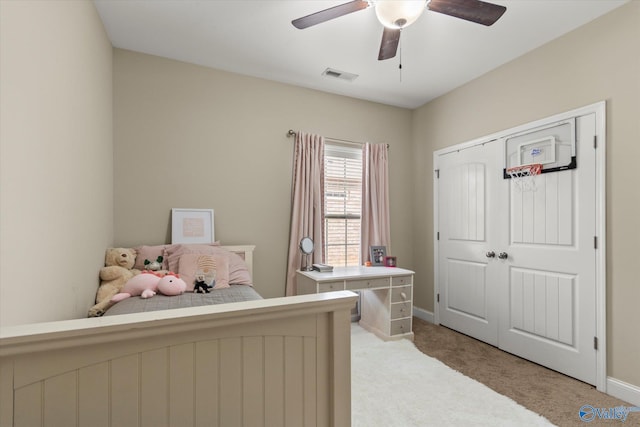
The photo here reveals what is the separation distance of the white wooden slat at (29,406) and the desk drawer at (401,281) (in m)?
2.87

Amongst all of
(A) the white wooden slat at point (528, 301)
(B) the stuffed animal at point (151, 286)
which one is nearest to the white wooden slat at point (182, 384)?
(B) the stuffed animal at point (151, 286)

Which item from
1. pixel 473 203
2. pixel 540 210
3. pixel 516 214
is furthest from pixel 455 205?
pixel 540 210

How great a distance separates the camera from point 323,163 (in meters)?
3.65

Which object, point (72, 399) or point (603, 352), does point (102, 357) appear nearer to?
point (72, 399)

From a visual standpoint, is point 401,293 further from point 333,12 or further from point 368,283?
point 333,12

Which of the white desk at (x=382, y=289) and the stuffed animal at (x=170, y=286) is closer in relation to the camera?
the stuffed animal at (x=170, y=286)

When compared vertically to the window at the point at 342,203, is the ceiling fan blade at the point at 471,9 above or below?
above

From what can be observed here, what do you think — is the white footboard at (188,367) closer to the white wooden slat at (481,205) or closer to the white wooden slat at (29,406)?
the white wooden slat at (29,406)

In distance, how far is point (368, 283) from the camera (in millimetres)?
3129

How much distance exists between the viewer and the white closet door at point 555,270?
2361mm

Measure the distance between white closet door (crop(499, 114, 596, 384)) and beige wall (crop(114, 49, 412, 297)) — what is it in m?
2.07

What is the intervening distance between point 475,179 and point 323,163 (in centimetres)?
167

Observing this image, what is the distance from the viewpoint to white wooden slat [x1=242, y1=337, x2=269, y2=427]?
0.98 m

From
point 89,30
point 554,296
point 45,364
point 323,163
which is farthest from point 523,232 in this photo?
point 89,30
